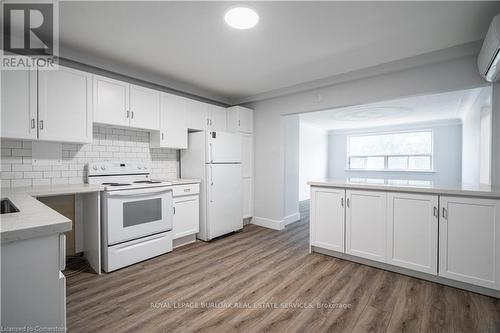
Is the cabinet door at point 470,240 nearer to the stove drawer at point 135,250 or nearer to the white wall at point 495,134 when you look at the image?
the white wall at point 495,134

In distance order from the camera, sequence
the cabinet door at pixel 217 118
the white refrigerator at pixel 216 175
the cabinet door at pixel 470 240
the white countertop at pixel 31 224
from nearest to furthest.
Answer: the white countertop at pixel 31 224 → the cabinet door at pixel 470 240 → the white refrigerator at pixel 216 175 → the cabinet door at pixel 217 118

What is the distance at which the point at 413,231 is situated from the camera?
2.36m

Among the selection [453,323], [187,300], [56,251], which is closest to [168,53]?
[56,251]

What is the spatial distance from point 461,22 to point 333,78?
1.45 m

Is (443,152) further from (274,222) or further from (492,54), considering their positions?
(492,54)

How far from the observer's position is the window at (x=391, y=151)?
6.96 m

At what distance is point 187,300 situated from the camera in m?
2.00

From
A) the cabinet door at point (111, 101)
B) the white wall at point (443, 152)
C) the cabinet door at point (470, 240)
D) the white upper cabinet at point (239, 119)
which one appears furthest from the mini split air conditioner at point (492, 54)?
the white wall at point (443, 152)

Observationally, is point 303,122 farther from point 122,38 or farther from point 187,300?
point 187,300

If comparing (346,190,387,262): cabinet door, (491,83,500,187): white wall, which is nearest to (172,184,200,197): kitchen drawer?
(346,190,387,262): cabinet door

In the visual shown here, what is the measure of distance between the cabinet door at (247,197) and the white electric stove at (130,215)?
1.59 m

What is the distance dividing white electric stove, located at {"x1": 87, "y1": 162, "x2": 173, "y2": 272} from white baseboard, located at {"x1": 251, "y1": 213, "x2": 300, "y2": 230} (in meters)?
1.83

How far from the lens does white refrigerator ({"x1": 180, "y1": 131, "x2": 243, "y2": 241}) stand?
138 inches

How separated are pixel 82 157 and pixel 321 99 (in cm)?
337
